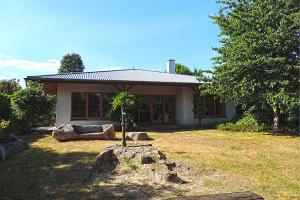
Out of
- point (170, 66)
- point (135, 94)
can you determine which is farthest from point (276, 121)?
point (170, 66)

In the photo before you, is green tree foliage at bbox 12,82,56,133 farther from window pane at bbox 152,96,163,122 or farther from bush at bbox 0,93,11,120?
window pane at bbox 152,96,163,122

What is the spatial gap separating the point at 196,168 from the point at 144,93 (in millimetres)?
13711

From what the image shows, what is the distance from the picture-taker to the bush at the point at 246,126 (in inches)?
699

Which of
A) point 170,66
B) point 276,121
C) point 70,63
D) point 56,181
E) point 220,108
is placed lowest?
point 56,181

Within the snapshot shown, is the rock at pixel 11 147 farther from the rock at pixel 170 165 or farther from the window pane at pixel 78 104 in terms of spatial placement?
the window pane at pixel 78 104

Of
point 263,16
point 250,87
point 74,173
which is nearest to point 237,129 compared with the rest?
point 250,87

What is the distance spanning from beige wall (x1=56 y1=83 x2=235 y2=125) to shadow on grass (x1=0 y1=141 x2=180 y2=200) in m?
9.24

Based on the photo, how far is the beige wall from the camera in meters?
18.5

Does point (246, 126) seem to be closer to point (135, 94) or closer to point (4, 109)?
point (135, 94)

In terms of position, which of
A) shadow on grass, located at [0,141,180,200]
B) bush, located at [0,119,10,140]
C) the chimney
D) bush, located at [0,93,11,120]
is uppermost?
the chimney

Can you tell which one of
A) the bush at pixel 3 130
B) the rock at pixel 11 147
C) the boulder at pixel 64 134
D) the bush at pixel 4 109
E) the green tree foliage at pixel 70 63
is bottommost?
the rock at pixel 11 147

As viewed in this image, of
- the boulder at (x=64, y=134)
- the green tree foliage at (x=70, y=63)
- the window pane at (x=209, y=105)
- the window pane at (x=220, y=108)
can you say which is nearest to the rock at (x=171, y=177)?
the boulder at (x=64, y=134)

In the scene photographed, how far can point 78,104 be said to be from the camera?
19141 mm

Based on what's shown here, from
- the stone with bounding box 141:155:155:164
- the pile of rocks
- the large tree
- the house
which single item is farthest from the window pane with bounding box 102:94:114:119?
the stone with bounding box 141:155:155:164
